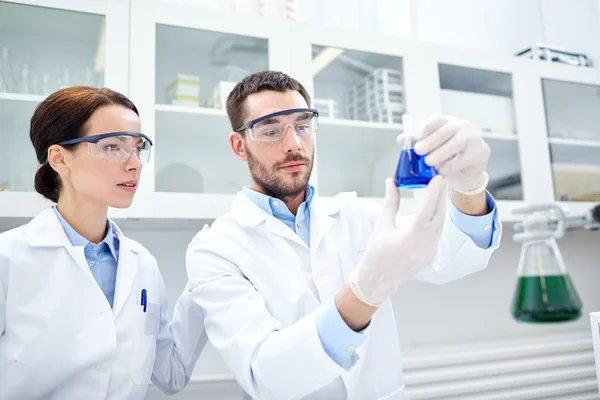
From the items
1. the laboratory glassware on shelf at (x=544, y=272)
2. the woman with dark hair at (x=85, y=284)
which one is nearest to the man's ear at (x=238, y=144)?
the woman with dark hair at (x=85, y=284)

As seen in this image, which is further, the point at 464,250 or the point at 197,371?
the point at 197,371

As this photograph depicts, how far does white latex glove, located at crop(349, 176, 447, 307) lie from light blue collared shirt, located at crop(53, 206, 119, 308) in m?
0.79

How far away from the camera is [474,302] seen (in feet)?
8.03

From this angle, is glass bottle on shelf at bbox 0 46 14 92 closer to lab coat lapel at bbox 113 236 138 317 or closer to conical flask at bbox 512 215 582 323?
lab coat lapel at bbox 113 236 138 317

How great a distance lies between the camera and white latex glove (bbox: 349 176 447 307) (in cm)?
80

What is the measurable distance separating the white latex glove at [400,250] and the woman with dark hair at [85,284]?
2.37 ft

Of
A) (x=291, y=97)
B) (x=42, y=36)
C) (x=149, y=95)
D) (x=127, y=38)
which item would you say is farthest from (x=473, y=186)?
(x=42, y=36)

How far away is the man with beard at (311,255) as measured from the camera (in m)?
0.83

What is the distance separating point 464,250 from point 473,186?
0.67 feet

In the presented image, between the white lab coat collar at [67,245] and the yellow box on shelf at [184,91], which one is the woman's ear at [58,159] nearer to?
the white lab coat collar at [67,245]

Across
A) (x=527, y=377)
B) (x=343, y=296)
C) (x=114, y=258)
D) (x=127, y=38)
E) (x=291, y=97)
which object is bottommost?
(x=527, y=377)

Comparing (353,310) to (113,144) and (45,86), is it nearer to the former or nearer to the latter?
(113,144)

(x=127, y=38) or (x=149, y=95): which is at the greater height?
(x=127, y=38)

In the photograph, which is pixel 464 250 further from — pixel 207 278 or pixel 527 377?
pixel 527 377
